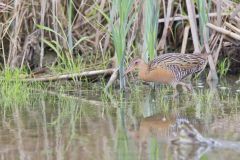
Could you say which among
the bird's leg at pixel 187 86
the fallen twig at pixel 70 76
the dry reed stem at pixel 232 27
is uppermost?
the dry reed stem at pixel 232 27

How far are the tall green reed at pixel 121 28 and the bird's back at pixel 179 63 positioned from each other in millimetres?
372

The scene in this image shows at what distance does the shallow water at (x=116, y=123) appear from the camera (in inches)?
209

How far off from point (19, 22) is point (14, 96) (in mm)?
1537

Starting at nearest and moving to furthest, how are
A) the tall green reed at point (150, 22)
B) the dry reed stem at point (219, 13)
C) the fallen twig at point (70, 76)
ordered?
the tall green reed at point (150, 22) → the fallen twig at point (70, 76) → the dry reed stem at point (219, 13)

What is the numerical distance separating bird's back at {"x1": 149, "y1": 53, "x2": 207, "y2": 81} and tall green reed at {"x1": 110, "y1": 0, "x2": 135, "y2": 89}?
372mm

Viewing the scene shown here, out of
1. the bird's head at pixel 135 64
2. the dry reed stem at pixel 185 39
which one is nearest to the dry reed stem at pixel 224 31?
the dry reed stem at pixel 185 39

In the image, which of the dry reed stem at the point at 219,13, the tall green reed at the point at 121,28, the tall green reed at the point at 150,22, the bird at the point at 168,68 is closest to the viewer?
the tall green reed at the point at 121,28

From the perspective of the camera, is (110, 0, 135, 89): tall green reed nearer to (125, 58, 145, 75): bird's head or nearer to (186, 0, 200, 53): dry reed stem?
(125, 58, 145, 75): bird's head

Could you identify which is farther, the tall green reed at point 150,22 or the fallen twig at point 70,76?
the fallen twig at point 70,76

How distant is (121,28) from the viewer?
26.5 feet

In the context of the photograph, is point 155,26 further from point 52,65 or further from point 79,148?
point 79,148

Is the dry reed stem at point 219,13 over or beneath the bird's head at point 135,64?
over

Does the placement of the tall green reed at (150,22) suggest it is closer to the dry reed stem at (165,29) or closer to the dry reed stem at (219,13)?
the dry reed stem at (165,29)

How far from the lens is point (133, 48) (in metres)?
8.91
